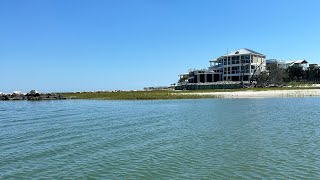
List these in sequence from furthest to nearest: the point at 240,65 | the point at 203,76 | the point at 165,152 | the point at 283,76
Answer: the point at 203,76 → the point at 240,65 → the point at 283,76 → the point at 165,152

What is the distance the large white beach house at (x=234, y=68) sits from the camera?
133m

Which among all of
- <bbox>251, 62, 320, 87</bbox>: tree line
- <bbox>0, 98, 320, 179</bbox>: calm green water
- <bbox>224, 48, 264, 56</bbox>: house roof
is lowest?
<bbox>0, 98, 320, 179</bbox>: calm green water

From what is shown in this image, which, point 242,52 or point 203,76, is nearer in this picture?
point 242,52

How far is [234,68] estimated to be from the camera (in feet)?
449

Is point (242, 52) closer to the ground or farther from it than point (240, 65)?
farther from it

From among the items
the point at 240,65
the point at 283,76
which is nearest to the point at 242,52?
the point at 240,65

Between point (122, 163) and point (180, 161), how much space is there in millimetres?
2851

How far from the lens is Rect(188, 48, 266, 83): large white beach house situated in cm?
13262

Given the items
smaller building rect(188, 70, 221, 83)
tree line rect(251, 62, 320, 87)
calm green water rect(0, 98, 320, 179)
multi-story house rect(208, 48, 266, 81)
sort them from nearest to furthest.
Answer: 1. calm green water rect(0, 98, 320, 179)
2. tree line rect(251, 62, 320, 87)
3. multi-story house rect(208, 48, 266, 81)
4. smaller building rect(188, 70, 221, 83)

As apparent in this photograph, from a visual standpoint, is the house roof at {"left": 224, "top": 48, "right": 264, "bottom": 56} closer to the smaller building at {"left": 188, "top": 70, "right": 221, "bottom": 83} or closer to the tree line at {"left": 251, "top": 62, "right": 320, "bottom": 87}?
the tree line at {"left": 251, "top": 62, "right": 320, "bottom": 87}

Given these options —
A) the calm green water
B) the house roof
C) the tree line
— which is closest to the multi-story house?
the house roof

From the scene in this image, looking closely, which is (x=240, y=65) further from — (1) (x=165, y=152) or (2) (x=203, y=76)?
(1) (x=165, y=152)

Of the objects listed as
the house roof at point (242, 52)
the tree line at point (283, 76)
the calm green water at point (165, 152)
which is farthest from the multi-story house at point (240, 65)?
the calm green water at point (165, 152)

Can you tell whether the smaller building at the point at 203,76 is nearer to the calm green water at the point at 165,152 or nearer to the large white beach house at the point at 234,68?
the large white beach house at the point at 234,68
